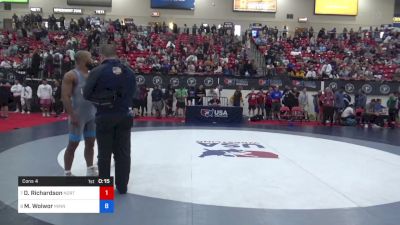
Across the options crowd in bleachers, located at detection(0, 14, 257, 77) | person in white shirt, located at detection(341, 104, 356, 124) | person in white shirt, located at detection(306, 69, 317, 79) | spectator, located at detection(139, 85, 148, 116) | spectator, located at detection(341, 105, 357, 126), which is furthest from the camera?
person in white shirt, located at detection(306, 69, 317, 79)

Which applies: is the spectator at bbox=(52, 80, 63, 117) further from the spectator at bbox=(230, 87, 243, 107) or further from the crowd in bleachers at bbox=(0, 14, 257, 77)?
the spectator at bbox=(230, 87, 243, 107)

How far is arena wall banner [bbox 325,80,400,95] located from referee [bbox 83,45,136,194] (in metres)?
15.2

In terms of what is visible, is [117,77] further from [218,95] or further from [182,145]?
[218,95]

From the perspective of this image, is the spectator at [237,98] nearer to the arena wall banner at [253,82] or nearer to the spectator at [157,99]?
the arena wall banner at [253,82]

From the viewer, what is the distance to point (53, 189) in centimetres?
302

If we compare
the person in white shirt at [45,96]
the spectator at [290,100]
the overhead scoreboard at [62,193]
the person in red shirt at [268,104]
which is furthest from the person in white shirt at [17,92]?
the overhead scoreboard at [62,193]

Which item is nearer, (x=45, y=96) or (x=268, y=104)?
(x=45, y=96)

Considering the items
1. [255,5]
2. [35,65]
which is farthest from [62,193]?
[255,5]

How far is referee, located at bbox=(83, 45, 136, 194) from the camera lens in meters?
4.79

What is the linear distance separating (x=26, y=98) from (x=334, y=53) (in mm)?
18438

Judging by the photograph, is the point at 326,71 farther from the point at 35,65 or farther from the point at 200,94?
the point at 35,65

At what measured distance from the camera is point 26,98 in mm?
16359

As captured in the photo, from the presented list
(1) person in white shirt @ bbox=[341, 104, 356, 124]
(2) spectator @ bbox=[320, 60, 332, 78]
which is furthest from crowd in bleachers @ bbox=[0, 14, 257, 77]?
(1) person in white shirt @ bbox=[341, 104, 356, 124]

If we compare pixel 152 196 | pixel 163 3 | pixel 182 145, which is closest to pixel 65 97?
pixel 152 196
